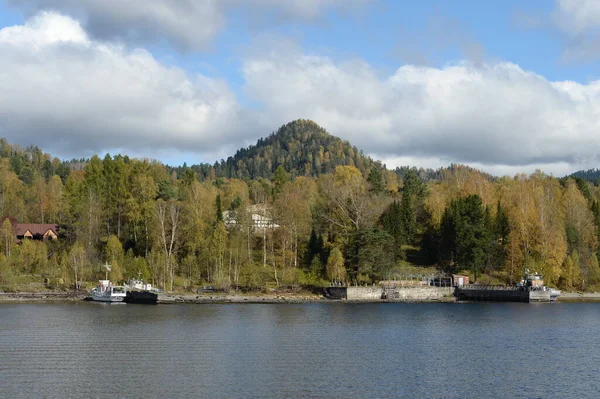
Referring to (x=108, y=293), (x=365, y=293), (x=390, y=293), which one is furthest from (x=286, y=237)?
(x=108, y=293)

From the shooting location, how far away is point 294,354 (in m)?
46.9

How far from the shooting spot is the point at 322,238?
11475cm

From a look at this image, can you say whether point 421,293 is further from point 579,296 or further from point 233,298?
point 233,298

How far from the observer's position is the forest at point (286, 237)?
335ft

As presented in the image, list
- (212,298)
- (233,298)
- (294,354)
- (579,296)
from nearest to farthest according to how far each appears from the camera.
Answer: (294,354) < (212,298) < (233,298) < (579,296)

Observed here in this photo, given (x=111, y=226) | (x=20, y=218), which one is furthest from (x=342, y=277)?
(x=20, y=218)

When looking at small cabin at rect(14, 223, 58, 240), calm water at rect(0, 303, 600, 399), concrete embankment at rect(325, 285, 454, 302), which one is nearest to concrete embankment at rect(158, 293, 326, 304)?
concrete embankment at rect(325, 285, 454, 302)

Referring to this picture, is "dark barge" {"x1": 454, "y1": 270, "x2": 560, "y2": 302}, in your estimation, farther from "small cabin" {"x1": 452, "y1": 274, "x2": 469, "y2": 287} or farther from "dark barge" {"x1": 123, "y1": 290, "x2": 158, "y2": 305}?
"dark barge" {"x1": 123, "y1": 290, "x2": 158, "y2": 305}

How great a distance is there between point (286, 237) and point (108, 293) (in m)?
29.9

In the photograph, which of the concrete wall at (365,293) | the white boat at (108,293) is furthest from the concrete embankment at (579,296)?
the white boat at (108,293)

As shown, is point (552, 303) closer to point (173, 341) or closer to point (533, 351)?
point (533, 351)

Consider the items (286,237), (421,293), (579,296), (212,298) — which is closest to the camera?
(212,298)

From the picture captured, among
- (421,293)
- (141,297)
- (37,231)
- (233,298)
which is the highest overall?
(37,231)

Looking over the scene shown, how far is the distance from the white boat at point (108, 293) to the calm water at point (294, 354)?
15836mm
